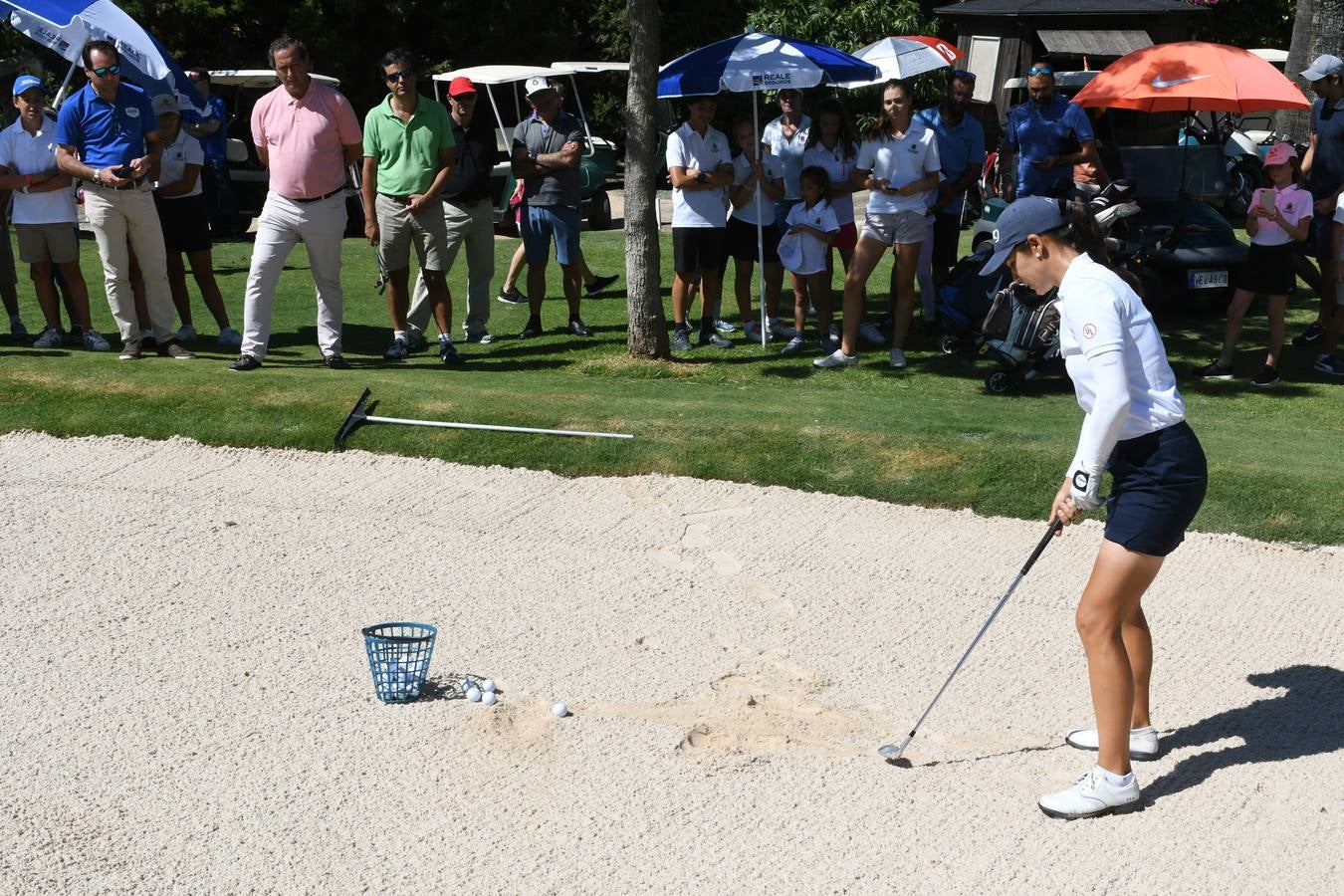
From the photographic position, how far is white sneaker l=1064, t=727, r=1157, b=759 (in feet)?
16.8

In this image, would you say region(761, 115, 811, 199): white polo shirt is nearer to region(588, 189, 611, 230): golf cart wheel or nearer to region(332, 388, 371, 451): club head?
region(332, 388, 371, 451): club head

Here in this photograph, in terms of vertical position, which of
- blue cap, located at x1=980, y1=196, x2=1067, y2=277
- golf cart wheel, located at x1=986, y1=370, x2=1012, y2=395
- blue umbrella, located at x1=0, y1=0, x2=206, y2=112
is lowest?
golf cart wheel, located at x1=986, y1=370, x2=1012, y2=395

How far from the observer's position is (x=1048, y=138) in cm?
1180

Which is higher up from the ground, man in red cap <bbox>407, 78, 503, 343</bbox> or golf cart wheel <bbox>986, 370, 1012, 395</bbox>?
man in red cap <bbox>407, 78, 503, 343</bbox>

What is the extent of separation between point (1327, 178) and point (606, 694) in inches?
327

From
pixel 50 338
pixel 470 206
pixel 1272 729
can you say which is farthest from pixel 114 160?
pixel 1272 729

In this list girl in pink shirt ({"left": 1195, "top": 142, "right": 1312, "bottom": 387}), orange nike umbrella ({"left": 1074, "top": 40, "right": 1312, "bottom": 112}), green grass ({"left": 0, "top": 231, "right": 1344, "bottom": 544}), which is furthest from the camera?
orange nike umbrella ({"left": 1074, "top": 40, "right": 1312, "bottom": 112})

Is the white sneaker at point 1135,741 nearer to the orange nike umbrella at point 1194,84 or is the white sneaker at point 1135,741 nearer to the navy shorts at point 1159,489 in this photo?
the navy shorts at point 1159,489

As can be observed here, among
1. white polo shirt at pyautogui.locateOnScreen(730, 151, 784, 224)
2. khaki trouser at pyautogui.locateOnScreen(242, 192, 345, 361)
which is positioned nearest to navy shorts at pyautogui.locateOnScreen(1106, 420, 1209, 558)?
khaki trouser at pyautogui.locateOnScreen(242, 192, 345, 361)

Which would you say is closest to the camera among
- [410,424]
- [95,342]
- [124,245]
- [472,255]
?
[410,424]

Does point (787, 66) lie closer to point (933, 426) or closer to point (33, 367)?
point (933, 426)

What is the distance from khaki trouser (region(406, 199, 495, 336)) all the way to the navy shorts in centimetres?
725

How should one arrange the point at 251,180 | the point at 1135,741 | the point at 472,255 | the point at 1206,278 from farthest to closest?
the point at 251,180
the point at 1206,278
the point at 472,255
the point at 1135,741

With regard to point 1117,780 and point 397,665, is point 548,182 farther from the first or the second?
point 1117,780
